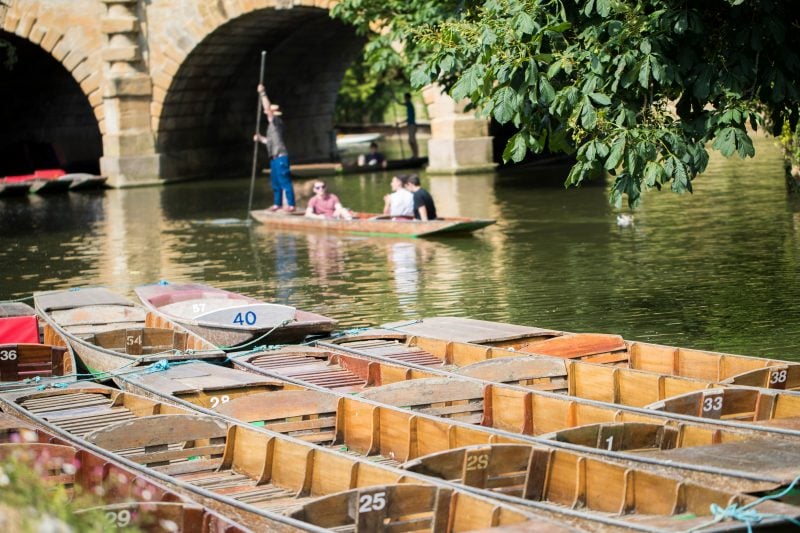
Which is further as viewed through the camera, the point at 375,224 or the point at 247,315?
the point at 375,224

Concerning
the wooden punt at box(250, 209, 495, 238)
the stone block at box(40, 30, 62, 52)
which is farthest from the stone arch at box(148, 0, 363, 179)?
the wooden punt at box(250, 209, 495, 238)

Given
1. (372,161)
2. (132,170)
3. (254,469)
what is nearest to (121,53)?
(132,170)

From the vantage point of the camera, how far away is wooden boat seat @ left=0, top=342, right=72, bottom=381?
10875 mm

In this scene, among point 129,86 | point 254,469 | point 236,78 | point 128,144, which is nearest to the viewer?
point 254,469

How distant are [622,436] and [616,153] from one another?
9.69 ft

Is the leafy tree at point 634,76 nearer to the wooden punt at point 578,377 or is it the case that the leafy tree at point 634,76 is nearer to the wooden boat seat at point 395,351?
the wooden punt at point 578,377

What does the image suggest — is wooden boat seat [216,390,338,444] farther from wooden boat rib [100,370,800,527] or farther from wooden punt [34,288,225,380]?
wooden punt [34,288,225,380]

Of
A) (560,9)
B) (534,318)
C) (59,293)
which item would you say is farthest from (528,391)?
(59,293)

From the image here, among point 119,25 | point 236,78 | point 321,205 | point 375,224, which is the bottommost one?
point 375,224

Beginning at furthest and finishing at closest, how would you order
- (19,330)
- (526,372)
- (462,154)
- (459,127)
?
Result: (462,154), (459,127), (19,330), (526,372)

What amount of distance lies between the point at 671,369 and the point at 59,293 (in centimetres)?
670

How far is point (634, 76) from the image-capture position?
32.6 ft

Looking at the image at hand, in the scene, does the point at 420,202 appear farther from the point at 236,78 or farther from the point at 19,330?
the point at 236,78

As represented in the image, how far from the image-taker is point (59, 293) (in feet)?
44.5
